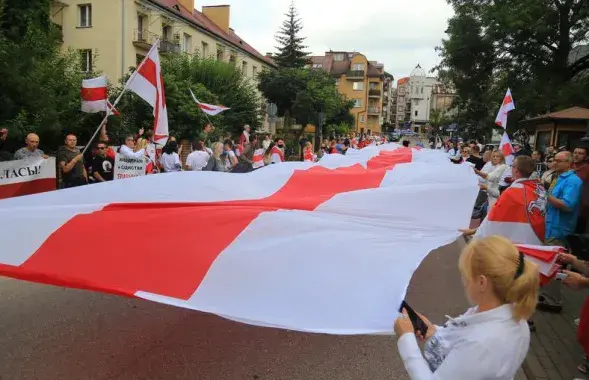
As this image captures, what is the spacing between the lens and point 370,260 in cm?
254

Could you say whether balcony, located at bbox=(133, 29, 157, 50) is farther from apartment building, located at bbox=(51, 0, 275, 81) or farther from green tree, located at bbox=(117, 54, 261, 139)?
green tree, located at bbox=(117, 54, 261, 139)

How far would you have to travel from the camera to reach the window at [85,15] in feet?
89.8

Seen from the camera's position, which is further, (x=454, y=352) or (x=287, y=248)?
(x=287, y=248)

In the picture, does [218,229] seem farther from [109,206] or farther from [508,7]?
[508,7]

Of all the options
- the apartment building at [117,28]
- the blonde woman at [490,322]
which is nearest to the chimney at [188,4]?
the apartment building at [117,28]

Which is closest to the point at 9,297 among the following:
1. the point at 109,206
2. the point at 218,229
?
the point at 109,206

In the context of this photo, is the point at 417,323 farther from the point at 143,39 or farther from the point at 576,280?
the point at 143,39

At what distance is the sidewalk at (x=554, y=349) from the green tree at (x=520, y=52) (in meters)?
23.0

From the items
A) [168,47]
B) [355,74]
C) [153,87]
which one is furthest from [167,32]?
[355,74]

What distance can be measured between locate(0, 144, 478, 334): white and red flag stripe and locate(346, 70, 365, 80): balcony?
77.2m

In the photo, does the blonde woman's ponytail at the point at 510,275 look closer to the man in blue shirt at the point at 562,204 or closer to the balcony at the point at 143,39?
the man in blue shirt at the point at 562,204

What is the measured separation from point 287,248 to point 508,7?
28988 mm

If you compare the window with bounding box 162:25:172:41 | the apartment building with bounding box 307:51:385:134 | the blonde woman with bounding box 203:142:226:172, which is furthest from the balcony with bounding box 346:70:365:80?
the blonde woman with bounding box 203:142:226:172

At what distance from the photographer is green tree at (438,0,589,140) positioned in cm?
2577
